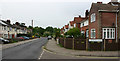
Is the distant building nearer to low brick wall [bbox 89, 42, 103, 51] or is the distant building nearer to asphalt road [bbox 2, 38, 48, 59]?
asphalt road [bbox 2, 38, 48, 59]

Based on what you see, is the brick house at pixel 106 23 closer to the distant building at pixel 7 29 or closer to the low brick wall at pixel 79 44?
the low brick wall at pixel 79 44

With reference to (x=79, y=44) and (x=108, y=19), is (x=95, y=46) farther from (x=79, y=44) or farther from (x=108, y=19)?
(x=108, y=19)

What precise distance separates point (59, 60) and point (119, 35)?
509 inches

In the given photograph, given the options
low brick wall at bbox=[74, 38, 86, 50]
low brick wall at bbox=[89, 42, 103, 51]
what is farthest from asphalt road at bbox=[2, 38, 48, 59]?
low brick wall at bbox=[89, 42, 103, 51]

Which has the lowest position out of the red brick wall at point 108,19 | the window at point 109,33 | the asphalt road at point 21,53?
the asphalt road at point 21,53

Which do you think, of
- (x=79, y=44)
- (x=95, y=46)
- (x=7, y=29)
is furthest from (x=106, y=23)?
(x=7, y=29)

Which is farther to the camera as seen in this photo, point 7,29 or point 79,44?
point 7,29

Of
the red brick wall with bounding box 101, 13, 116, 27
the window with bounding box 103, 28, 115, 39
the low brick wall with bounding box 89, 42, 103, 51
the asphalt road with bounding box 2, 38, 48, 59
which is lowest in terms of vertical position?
the asphalt road with bounding box 2, 38, 48, 59

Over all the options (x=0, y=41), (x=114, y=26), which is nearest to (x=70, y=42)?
(x=114, y=26)

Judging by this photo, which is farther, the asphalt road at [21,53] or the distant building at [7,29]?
the distant building at [7,29]

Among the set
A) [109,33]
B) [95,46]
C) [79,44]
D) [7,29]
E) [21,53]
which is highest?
[7,29]

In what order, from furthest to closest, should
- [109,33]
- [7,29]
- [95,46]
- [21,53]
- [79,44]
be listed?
1. [7,29]
2. [109,33]
3. [79,44]
4. [95,46]
5. [21,53]

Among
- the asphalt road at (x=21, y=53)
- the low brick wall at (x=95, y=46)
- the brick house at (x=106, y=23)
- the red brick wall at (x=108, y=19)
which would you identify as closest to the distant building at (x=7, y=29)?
the asphalt road at (x=21, y=53)

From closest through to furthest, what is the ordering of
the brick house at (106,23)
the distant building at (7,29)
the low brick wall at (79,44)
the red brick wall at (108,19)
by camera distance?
the low brick wall at (79,44) → the brick house at (106,23) → the red brick wall at (108,19) → the distant building at (7,29)
